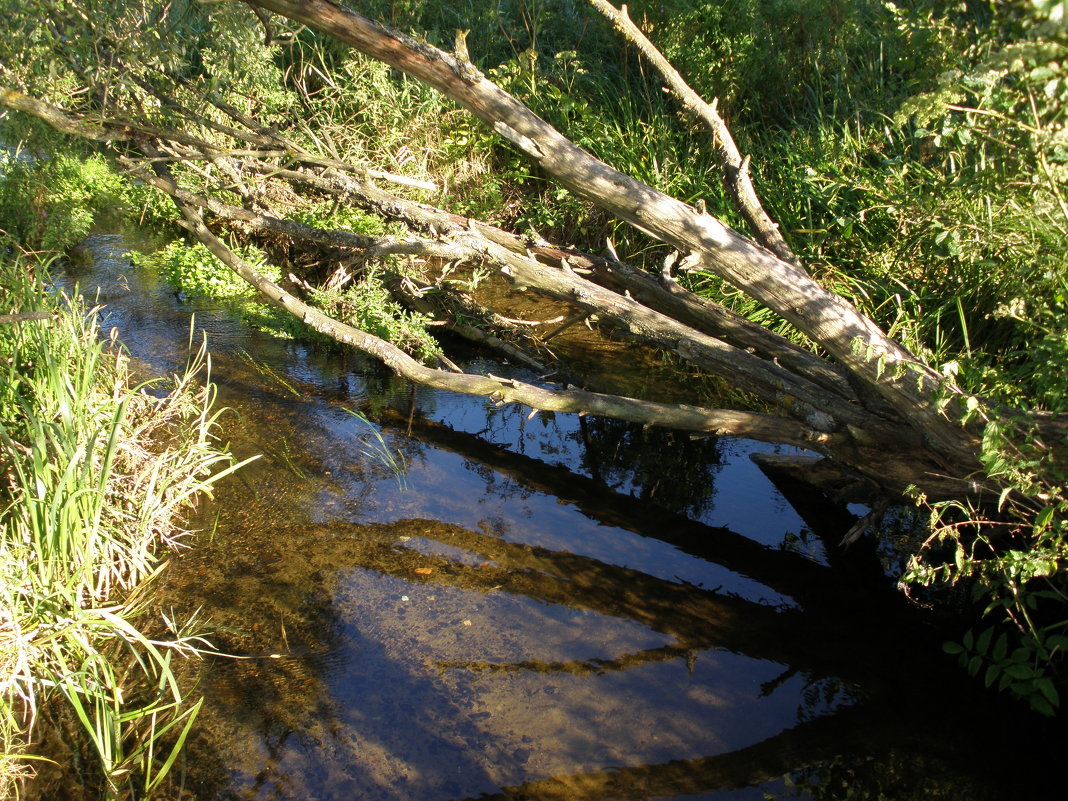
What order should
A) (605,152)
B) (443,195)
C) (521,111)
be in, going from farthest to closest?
(443,195)
(605,152)
(521,111)

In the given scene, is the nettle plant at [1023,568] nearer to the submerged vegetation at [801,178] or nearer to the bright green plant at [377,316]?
the submerged vegetation at [801,178]

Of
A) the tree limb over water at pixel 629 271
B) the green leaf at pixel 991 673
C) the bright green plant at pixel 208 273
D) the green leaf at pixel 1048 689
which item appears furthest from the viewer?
the bright green plant at pixel 208 273

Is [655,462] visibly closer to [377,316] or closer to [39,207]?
[377,316]

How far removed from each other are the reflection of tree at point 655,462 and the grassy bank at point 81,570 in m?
2.34

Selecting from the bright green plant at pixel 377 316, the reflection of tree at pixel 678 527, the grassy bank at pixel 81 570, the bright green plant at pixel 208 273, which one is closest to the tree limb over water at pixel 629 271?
the bright green plant at pixel 377 316

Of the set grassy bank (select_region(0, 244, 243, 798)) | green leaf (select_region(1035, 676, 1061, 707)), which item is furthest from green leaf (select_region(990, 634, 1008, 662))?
grassy bank (select_region(0, 244, 243, 798))

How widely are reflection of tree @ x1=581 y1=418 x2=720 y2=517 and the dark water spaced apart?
0.06ft

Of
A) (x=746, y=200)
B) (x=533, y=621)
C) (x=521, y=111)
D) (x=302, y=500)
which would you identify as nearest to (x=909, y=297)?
(x=746, y=200)

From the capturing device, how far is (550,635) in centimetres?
384

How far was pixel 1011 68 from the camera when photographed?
2.36m

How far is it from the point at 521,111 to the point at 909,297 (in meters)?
2.83

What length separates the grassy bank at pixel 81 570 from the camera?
305 cm

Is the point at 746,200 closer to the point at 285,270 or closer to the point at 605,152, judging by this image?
the point at 605,152

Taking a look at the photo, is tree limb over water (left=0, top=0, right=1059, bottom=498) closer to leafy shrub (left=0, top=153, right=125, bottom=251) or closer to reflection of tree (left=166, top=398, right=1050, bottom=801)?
reflection of tree (left=166, top=398, right=1050, bottom=801)
